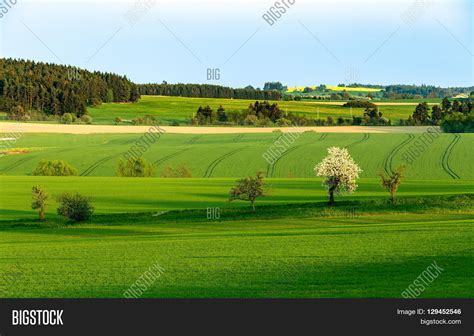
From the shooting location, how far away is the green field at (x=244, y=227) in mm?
21578

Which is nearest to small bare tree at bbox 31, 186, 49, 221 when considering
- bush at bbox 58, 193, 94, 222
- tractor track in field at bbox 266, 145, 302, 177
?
bush at bbox 58, 193, 94, 222

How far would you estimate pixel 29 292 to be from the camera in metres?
20.8

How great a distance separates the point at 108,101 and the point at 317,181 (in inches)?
3039

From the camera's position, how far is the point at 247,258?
83.9 ft

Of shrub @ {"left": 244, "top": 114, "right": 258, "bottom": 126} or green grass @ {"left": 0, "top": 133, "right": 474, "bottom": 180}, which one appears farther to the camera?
shrub @ {"left": 244, "top": 114, "right": 258, "bottom": 126}

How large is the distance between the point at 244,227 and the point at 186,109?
87.3m

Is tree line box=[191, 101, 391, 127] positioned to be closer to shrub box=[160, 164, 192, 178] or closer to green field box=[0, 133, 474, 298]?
green field box=[0, 133, 474, 298]

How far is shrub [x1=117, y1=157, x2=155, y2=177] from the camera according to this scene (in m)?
68.4

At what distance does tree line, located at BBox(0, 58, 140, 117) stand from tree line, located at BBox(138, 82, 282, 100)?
1861cm

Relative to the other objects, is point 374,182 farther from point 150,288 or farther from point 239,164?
point 150,288

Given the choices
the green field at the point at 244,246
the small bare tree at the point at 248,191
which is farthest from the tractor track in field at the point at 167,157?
the small bare tree at the point at 248,191

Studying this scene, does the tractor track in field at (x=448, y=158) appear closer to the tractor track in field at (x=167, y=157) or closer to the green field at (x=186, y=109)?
the tractor track in field at (x=167, y=157)

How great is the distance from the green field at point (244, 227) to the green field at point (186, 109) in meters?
24.5

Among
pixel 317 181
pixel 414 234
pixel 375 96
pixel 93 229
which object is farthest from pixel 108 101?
pixel 414 234
